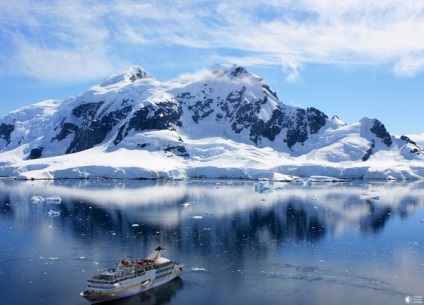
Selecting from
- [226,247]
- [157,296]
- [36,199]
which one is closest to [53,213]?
[36,199]

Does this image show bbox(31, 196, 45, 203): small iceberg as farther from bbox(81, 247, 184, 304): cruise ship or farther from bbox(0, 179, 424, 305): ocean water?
bbox(81, 247, 184, 304): cruise ship

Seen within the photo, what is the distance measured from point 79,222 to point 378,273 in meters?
52.1

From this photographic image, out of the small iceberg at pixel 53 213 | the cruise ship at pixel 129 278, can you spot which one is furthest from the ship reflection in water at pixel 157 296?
the small iceberg at pixel 53 213

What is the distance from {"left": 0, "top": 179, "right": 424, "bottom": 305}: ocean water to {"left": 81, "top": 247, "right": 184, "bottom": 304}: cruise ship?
3.21ft

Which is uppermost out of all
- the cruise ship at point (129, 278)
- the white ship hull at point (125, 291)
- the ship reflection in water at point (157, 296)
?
the cruise ship at point (129, 278)

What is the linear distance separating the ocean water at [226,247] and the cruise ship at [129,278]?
3.21ft

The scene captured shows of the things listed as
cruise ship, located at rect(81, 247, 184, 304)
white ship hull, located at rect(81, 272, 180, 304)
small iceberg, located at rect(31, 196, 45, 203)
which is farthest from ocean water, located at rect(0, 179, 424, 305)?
cruise ship, located at rect(81, 247, 184, 304)

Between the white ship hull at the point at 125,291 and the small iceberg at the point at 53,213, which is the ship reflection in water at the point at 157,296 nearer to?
the white ship hull at the point at 125,291

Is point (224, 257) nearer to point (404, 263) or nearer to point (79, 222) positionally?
point (404, 263)

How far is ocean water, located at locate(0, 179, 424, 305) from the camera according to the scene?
48625 mm

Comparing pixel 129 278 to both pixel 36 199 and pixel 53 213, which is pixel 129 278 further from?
pixel 36 199

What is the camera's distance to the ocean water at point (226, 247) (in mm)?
48625

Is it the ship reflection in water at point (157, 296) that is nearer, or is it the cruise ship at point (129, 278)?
the cruise ship at point (129, 278)

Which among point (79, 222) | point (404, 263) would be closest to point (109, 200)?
point (79, 222)
